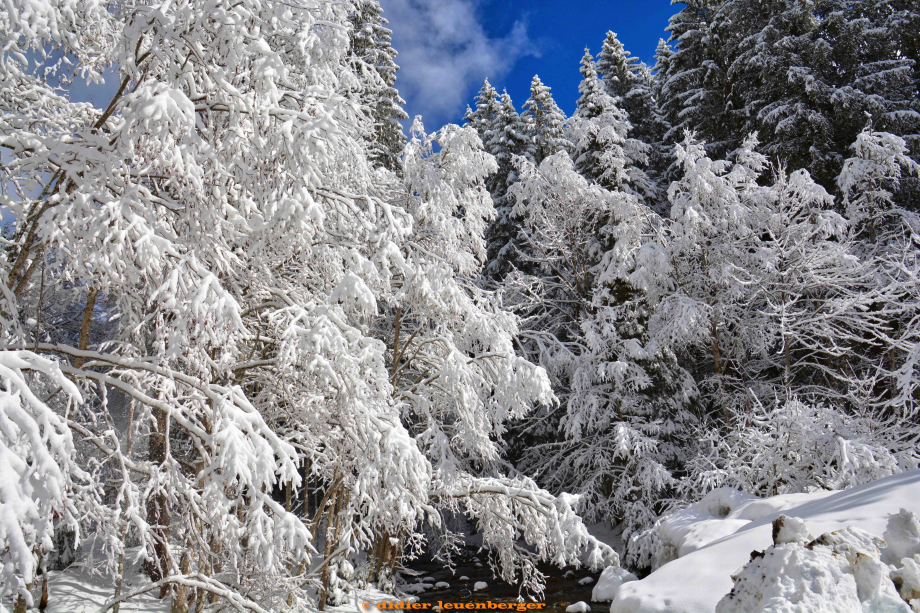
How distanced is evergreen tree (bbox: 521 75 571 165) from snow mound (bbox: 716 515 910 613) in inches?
562

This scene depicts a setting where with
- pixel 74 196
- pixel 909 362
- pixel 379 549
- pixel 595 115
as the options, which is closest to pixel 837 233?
pixel 909 362

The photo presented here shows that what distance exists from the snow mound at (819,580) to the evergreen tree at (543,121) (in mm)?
A: 14262

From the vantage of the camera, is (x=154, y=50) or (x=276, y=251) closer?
(x=154, y=50)

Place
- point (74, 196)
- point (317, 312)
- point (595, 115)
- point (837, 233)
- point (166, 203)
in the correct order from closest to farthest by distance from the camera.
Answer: point (74, 196)
point (166, 203)
point (317, 312)
point (837, 233)
point (595, 115)

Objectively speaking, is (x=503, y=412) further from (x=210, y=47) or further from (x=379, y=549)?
(x=210, y=47)

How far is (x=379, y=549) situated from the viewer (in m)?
9.51

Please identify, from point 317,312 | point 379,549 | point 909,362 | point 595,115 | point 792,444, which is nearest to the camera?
point 317,312

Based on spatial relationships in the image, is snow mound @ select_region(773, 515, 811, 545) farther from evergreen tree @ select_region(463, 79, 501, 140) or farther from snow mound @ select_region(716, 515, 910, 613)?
evergreen tree @ select_region(463, 79, 501, 140)

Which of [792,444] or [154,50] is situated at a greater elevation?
[154,50]

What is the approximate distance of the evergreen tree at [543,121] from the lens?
54.3ft

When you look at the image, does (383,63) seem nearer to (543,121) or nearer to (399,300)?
(543,121)

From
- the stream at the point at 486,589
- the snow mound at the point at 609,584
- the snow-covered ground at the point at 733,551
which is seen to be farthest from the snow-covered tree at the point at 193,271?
the stream at the point at 486,589

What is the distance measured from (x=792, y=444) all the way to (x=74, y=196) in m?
9.32

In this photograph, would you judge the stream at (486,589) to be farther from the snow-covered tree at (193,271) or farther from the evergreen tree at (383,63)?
the evergreen tree at (383,63)
